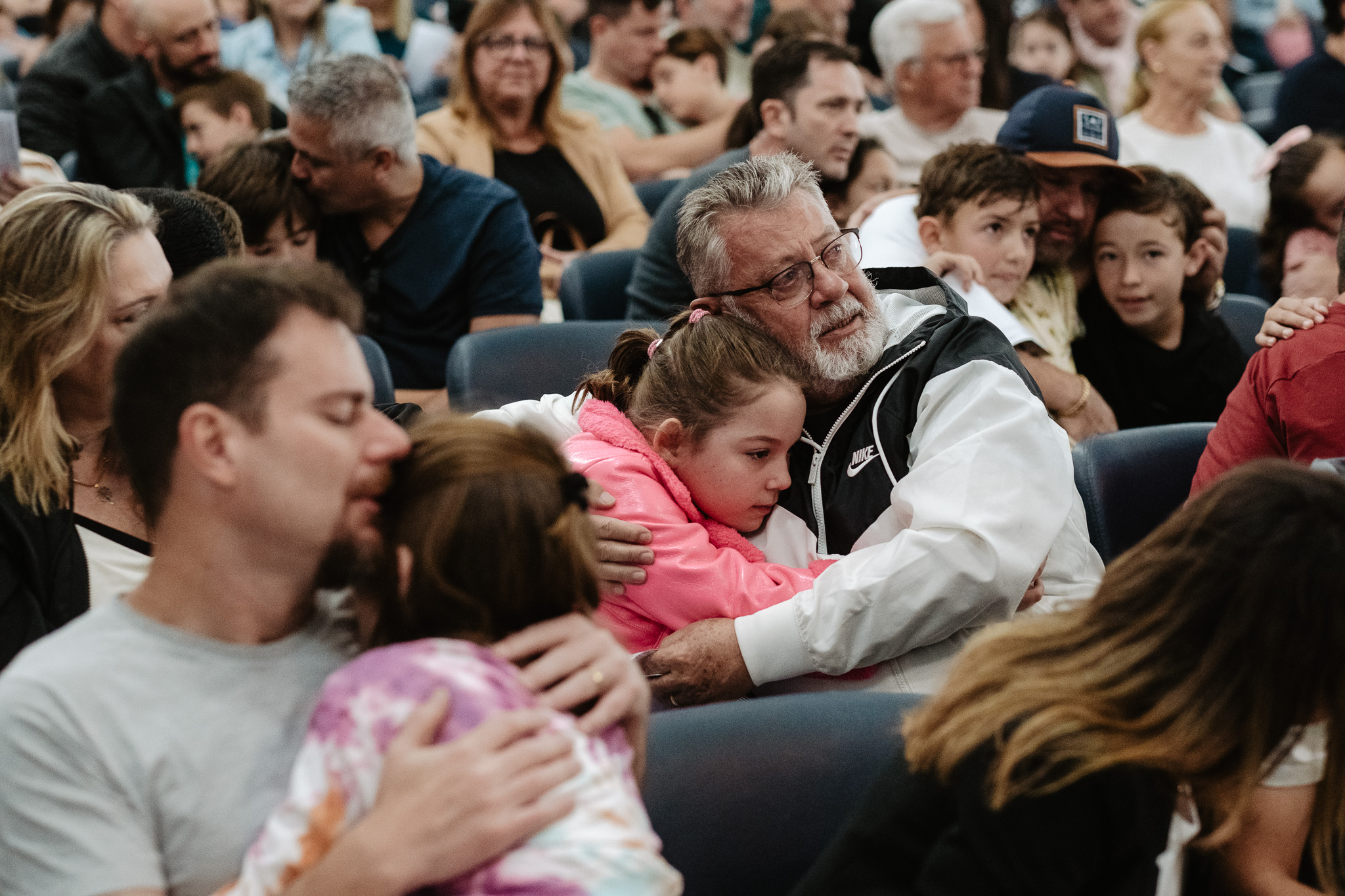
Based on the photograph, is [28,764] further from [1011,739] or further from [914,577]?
[914,577]

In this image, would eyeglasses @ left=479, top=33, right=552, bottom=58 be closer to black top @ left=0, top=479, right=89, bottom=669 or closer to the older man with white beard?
the older man with white beard

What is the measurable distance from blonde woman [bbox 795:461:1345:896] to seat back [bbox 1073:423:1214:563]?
1.23 meters

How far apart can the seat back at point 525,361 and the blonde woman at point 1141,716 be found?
1.78 m

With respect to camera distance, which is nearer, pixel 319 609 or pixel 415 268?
A: pixel 319 609

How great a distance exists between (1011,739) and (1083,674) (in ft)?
0.34

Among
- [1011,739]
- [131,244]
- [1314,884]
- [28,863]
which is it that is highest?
[131,244]

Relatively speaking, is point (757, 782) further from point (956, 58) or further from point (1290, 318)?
point (956, 58)

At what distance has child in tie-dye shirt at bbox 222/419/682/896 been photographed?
104 cm

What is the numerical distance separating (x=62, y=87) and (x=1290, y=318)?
434 centimetres

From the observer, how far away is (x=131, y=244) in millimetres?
1827

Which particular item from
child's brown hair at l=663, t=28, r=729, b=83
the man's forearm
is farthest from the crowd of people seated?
child's brown hair at l=663, t=28, r=729, b=83

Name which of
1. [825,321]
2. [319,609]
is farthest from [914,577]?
[319,609]

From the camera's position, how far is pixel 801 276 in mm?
2205

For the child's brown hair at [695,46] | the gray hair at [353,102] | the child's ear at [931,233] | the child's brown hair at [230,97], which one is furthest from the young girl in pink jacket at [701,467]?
the child's brown hair at [695,46]
